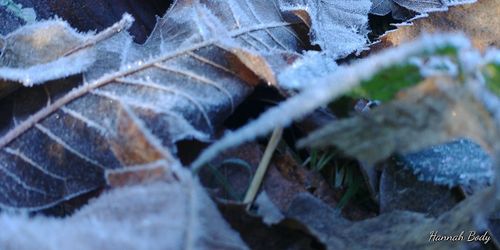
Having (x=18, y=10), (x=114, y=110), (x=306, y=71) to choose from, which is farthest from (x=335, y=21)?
(x=18, y=10)

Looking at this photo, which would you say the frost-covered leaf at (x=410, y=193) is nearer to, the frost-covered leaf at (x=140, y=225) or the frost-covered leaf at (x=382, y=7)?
the frost-covered leaf at (x=140, y=225)

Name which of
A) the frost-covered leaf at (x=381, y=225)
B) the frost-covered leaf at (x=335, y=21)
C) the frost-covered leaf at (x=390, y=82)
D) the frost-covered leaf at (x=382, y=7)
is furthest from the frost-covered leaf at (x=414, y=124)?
the frost-covered leaf at (x=382, y=7)

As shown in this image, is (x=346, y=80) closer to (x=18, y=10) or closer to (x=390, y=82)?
(x=390, y=82)

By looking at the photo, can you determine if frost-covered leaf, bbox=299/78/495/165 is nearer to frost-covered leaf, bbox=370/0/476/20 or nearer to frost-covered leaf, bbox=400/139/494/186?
frost-covered leaf, bbox=400/139/494/186

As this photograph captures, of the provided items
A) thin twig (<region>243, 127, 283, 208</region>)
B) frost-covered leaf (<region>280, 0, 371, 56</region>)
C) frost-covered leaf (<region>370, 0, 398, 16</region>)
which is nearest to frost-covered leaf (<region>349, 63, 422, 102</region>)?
thin twig (<region>243, 127, 283, 208</region>)

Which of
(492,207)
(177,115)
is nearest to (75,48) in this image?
(177,115)

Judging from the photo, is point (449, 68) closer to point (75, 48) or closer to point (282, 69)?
point (282, 69)
